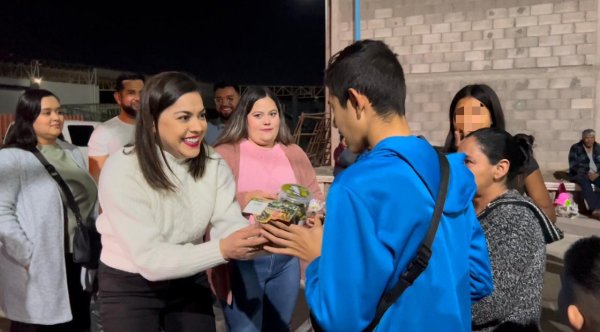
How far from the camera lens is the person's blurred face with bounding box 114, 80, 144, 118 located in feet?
13.3

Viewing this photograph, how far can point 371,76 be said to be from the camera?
130 cm

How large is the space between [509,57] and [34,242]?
40.0ft

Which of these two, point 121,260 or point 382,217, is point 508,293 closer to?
point 382,217

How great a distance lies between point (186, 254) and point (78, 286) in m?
1.70

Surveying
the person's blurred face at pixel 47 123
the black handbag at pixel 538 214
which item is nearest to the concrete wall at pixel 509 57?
the person's blurred face at pixel 47 123

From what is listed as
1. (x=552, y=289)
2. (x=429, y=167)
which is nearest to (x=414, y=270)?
(x=429, y=167)

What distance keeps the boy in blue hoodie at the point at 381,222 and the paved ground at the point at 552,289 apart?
2.06 metres

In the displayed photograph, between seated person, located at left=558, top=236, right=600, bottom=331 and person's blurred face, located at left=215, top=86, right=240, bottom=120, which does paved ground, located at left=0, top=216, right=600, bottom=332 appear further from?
person's blurred face, located at left=215, top=86, right=240, bottom=120

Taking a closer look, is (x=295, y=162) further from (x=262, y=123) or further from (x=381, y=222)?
(x=381, y=222)

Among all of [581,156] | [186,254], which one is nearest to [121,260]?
[186,254]

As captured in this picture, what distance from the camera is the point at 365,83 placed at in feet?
4.28

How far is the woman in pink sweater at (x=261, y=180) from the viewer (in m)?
2.77

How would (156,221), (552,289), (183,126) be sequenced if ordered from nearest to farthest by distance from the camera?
(156,221)
(183,126)
(552,289)

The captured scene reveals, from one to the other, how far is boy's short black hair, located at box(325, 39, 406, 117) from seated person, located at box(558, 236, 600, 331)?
0.68 meters
